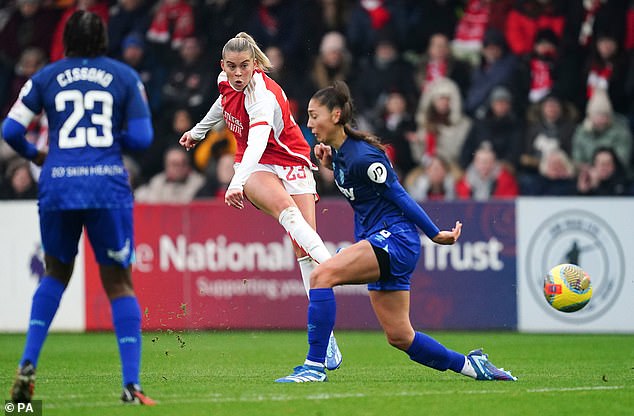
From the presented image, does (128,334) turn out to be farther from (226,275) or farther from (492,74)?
(492,74)

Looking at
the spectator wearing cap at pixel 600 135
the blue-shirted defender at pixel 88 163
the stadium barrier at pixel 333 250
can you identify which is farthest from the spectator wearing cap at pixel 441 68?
the blue-shirted defender at pixel 88 163

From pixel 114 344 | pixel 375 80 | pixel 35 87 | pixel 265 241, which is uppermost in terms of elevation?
pixel 375 80

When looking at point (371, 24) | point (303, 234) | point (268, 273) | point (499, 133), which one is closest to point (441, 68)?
Result: point (371, 24)

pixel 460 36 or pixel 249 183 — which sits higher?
pixel 460 36

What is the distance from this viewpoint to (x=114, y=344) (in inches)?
504

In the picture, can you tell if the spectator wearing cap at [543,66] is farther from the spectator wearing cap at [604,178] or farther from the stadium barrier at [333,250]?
the stadium barrier at [333,250]

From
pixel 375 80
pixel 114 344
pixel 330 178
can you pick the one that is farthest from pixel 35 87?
pixel 375 80

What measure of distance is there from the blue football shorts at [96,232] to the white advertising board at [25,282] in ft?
25.1

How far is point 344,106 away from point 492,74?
27.0 feet

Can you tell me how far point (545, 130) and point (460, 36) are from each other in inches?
85.2

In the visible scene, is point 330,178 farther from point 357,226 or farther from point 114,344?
point 357,226

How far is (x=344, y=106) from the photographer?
8336 mm

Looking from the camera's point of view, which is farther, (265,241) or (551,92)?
(551,92)

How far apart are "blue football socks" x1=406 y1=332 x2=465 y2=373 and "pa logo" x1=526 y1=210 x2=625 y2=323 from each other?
5.68 meters
